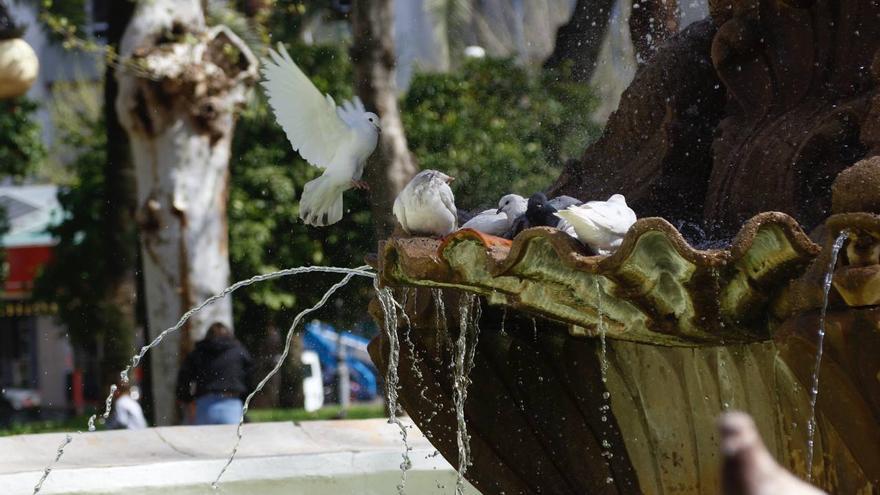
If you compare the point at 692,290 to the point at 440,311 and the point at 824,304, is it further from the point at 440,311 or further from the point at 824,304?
the point at 440,311

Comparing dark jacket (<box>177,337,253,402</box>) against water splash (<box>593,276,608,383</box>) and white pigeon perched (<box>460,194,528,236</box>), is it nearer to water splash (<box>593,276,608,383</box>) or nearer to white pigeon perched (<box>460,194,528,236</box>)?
water splash (<box>593,276,608,383</box>)

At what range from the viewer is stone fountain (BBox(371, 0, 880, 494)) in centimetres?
342

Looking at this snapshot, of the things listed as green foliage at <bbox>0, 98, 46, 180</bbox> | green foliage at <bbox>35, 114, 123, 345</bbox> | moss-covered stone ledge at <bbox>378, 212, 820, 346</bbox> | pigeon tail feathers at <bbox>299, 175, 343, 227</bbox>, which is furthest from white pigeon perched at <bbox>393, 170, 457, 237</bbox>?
green foliage at <bbox>0, 98, 46, 180</bbox>

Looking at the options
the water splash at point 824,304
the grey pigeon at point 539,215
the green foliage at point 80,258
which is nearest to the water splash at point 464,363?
the grey pigeon at point 539,215

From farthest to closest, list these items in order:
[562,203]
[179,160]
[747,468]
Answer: [179,160] < [562,203] < [747,468]

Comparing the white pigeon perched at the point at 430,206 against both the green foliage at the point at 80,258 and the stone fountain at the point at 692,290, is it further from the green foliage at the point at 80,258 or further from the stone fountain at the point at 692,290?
the green foliage at the point at 80,258

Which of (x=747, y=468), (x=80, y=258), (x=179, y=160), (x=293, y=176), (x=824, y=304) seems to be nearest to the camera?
(x=747, y=468)

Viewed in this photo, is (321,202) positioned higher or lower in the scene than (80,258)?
lower

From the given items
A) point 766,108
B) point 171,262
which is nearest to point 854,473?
point 766,108

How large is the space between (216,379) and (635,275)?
5.49m

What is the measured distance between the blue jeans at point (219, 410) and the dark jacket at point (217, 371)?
0.16ft

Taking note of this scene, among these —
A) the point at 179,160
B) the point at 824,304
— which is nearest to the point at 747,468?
the point at 824,304

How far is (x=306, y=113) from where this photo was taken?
4867 mm

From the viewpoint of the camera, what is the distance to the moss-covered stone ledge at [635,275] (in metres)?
3.52
